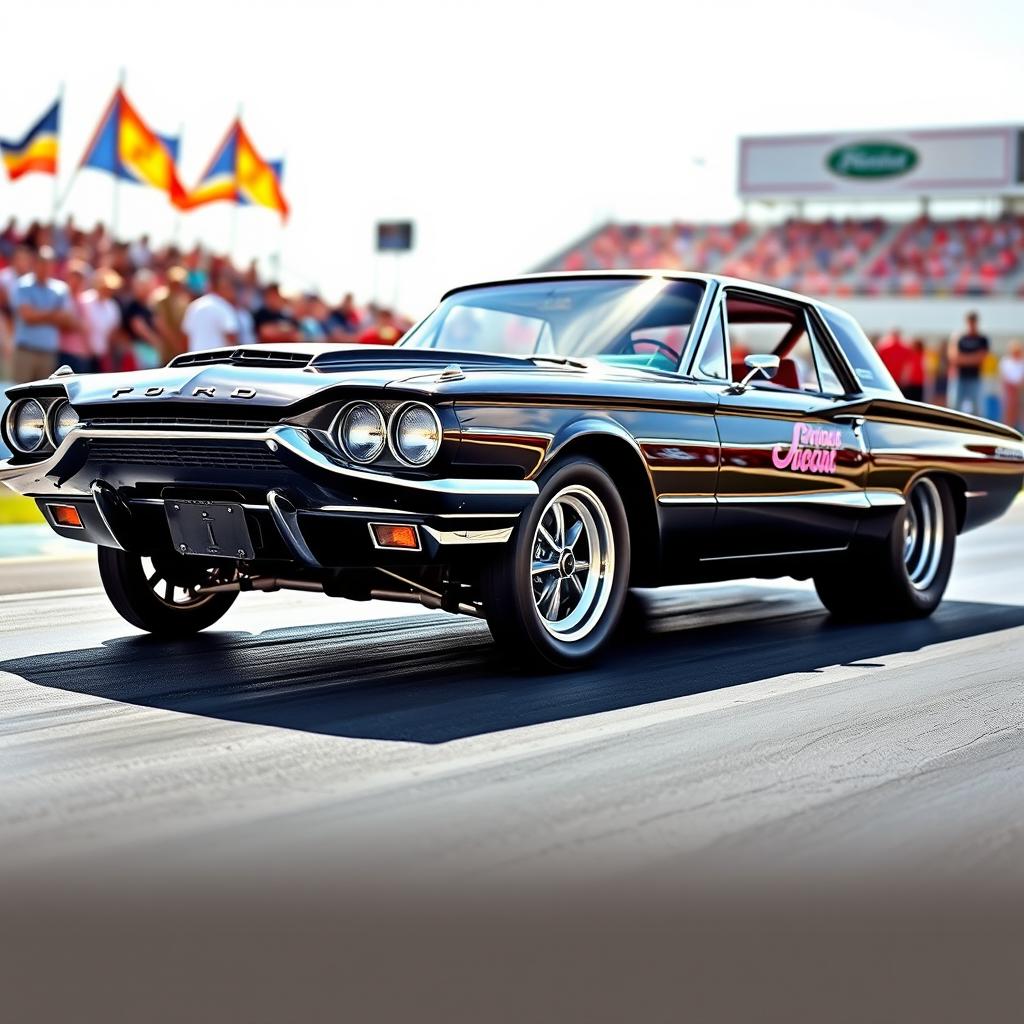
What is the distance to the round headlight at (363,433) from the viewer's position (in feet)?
17.2

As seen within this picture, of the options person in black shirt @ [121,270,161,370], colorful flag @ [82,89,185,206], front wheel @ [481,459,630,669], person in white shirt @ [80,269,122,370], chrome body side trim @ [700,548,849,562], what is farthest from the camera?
colorful flag @ [82,89,185,206]

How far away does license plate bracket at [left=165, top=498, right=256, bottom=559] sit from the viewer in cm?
527

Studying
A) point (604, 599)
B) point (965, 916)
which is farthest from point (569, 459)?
point (965, 916)

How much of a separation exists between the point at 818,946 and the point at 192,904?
3.86 feet

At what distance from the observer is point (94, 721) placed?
4.82 meters

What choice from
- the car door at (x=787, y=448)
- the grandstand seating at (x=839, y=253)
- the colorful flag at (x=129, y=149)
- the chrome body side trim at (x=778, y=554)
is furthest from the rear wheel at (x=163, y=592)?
the grandstand seating at (x=839, y=253)

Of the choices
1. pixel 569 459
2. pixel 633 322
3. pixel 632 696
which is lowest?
pixel 632 696

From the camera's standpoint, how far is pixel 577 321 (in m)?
6.88

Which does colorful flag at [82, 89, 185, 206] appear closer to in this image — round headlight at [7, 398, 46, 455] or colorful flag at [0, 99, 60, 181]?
colorful flag at [0, 99, 60, 181]

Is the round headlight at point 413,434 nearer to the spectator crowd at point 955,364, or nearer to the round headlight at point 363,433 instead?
the round headlight at point 363,433

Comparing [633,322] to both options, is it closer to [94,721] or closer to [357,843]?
[94,721]

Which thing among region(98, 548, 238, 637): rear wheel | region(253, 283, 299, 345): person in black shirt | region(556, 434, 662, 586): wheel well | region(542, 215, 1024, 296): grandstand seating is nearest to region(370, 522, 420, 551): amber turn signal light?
region(556, 434, 662, 586): wheel well

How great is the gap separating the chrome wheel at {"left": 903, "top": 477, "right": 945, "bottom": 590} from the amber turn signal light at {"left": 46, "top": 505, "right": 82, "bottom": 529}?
4168 millimetres

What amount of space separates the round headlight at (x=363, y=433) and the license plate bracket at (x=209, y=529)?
1.28 ft
